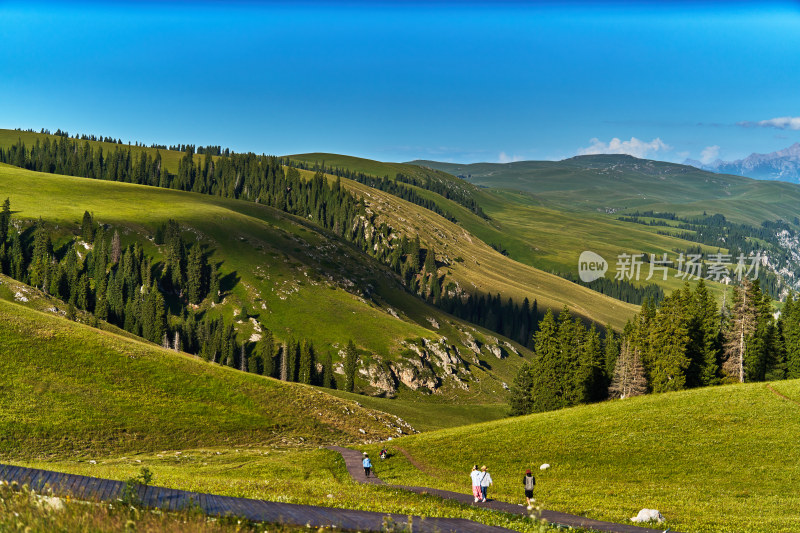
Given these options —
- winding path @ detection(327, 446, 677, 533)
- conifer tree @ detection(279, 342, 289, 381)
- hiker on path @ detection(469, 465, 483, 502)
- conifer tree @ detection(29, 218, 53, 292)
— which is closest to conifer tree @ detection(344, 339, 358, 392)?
conifer tree @ detection(279, 342, 289, 381)

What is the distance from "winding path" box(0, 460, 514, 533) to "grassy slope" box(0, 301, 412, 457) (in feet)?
149

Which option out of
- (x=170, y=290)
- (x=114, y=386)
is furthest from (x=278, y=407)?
(x=170, y=290)

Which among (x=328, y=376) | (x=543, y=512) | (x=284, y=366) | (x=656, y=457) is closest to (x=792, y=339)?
(x=656, y=457)

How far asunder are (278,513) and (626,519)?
814 inches

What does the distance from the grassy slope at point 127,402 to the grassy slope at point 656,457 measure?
20.8m

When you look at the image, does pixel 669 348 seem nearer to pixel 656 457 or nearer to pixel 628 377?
pixel 628 377

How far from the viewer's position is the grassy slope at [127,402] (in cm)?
5566

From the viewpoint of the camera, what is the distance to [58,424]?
55844 mm

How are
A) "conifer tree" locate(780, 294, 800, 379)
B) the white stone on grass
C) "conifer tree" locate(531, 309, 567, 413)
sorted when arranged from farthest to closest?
"conifer tree" locate(531, 309, 567, 413) < "conifer tree" locate(780, 294, 800, 379) < the white stone on grass

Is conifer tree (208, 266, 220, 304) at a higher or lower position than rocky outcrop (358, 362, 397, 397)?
higher

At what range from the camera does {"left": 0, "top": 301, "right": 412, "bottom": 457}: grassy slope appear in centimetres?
5566

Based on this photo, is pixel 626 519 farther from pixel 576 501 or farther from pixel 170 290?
pixel 170 290

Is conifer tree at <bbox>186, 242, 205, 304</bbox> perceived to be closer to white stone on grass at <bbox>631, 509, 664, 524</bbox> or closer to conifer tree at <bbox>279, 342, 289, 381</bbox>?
conifer tree at <bbox>279, 342, 289, 381</bbox>

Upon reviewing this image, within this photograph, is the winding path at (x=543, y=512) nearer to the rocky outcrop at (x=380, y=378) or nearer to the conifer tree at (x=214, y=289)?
the rocky outcrop at (x=380, y=378)
